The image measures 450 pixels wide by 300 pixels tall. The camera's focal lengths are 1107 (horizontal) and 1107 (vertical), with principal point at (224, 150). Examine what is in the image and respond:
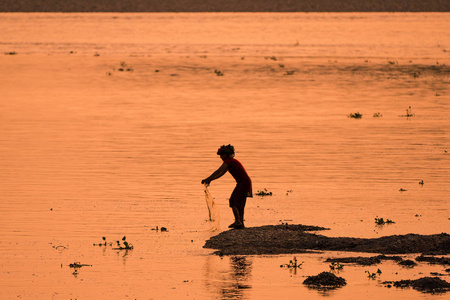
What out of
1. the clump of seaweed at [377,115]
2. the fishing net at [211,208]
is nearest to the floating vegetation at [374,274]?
the fishing net at [211,208]

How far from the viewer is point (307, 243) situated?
1733 cm

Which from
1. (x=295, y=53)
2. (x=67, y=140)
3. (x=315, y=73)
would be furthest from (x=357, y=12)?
(x=67, y=140)

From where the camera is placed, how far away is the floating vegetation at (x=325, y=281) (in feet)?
48.4

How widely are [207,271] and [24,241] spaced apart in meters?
3.77

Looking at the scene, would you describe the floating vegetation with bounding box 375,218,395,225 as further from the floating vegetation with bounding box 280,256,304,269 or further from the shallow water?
the floating vegetation with bounding box 280,256,304,269

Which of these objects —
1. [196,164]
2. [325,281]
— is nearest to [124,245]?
[325,281]

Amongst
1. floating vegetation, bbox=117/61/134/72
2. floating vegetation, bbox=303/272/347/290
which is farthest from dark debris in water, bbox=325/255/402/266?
floating vegetation, bbox=117/61/134/72

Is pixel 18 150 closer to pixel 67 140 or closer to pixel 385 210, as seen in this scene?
pixel 67 140

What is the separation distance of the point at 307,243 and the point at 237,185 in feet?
8.32

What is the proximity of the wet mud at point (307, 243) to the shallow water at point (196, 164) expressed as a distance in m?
0.43

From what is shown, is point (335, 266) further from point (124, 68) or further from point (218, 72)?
point (124, 68)

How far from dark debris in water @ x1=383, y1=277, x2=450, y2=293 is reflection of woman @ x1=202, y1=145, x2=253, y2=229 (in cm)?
460

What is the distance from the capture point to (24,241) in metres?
18.0

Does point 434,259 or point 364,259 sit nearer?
point 434,259
